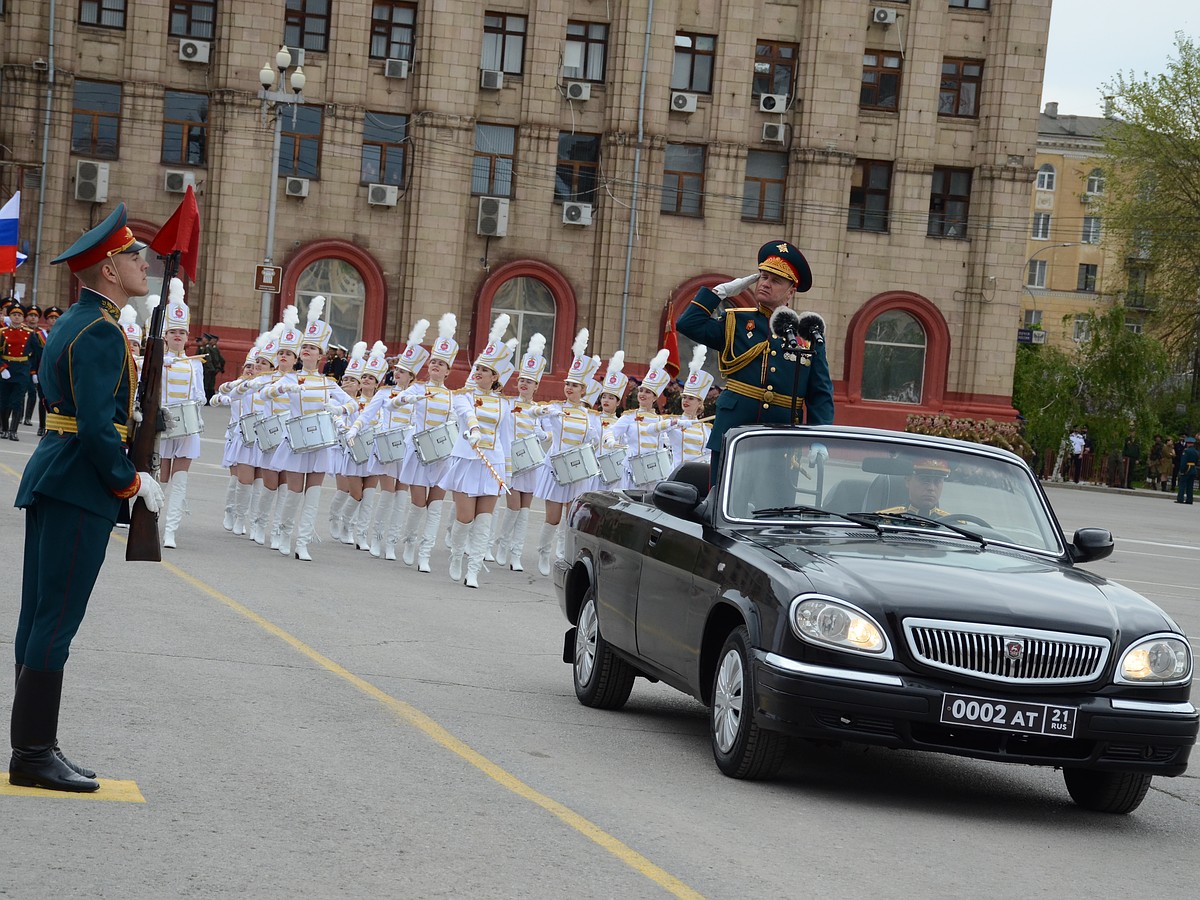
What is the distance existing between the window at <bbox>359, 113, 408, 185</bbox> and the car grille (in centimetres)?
4215

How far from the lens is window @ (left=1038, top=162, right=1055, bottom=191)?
10538cm

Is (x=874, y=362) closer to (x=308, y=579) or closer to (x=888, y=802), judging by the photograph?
(x=308, y=579)

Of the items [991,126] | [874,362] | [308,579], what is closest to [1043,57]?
[991,126]

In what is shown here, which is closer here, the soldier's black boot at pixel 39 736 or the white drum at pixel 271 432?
the soldier's black boot at pixel 39 736

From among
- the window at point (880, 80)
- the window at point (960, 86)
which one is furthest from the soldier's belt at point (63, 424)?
the window at point (960, 86)

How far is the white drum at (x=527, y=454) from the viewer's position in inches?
726

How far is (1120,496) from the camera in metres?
50.5

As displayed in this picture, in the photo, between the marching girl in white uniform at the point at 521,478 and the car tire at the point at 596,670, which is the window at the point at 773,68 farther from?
the car tire at the point at 596,670

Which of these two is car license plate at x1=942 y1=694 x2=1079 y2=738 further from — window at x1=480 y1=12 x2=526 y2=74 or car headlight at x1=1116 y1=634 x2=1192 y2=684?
window at x1=480 y1=12 x2=526 y2=74

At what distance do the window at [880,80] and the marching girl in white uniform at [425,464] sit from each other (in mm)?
33612

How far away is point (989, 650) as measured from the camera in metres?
7.22

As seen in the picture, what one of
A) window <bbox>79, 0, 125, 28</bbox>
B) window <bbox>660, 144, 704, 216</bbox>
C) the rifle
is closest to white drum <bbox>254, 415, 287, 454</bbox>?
the rifle

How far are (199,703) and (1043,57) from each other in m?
45.3

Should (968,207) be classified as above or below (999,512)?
above
